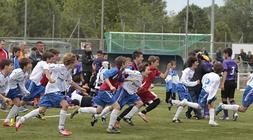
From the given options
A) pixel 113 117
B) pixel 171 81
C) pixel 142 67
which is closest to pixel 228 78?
pixel 142 67

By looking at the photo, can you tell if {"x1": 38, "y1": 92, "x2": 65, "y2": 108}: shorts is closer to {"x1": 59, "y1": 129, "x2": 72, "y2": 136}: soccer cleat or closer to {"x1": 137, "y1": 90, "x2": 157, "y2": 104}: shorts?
{"x1": 59, "y1": 129, "x2": 72, "y2": 136}: soccer cleat

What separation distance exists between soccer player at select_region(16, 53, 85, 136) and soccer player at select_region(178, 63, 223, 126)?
4124mm

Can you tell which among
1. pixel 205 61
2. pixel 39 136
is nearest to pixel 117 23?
pixel 205 61

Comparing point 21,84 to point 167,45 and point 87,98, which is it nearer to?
point 87,98

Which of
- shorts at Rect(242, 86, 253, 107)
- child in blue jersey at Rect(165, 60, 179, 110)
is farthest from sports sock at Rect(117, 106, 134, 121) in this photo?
child in blue jersey at Rect(165, 60, 179, 110)

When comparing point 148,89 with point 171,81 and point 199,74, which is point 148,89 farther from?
point 171,81

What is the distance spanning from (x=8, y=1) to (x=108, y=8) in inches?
418

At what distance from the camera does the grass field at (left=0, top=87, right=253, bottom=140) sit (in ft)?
43.3

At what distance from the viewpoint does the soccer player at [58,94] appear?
44.2 ft

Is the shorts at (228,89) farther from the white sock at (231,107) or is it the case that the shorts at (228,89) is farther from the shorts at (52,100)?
the shorts at (52,100)

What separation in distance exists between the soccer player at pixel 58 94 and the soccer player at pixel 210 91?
412 cm

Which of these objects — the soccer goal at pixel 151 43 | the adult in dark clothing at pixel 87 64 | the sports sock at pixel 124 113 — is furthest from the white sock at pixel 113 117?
the soccer goal at pixel 151 43

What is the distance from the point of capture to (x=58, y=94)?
45.0ft

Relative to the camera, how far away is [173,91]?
2288 centimetres
